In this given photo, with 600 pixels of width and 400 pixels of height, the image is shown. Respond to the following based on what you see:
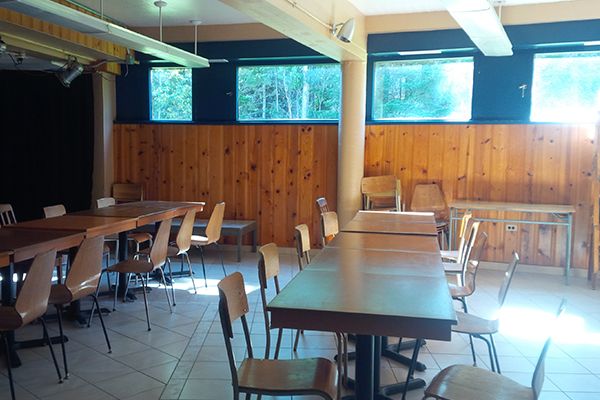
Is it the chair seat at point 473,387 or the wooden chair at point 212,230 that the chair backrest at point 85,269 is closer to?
the wooden chair at point 212,230

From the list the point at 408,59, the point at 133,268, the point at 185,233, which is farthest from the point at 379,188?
the point at 133,268

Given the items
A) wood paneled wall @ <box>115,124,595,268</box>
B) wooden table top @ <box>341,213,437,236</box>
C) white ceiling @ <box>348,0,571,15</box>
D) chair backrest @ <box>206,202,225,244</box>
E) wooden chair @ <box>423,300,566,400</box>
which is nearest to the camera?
wooden chair @ <box>423,300,566,400</box>

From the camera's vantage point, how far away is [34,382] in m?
3.10

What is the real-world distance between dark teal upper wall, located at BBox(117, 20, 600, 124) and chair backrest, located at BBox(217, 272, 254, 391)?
471 centimetres

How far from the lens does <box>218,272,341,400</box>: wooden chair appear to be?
6.86ft

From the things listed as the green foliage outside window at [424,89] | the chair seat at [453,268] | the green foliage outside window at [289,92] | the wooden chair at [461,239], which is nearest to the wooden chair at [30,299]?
the chair seat at [453,268]

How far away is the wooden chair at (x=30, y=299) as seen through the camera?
279 centimetres

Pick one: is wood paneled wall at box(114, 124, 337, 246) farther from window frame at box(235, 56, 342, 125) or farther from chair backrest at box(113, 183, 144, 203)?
chair backrest at box(113, 183, 144, 203)

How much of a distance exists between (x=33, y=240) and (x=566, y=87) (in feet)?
18.9

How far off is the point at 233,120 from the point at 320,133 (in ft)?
4.06

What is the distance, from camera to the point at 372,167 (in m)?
6.70

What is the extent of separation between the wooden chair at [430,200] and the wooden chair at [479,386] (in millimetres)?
4124

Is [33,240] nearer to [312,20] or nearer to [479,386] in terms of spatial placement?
[479,386]

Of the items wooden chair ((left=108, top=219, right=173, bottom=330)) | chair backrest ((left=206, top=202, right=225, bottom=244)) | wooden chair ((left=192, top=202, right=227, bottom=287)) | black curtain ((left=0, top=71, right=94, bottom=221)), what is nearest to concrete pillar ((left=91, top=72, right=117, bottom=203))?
black curtain ((left=0, top=71, right=94, bottom=221))
